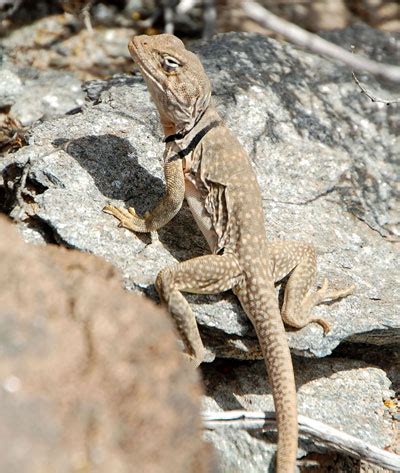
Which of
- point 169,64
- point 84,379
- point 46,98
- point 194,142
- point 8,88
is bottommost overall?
point 46,98

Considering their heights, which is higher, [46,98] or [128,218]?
[128,218]

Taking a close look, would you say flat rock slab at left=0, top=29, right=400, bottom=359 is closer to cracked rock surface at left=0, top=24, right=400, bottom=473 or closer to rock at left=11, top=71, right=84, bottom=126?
cracked rock surface at left=0, top=24, right=400, bottom=473

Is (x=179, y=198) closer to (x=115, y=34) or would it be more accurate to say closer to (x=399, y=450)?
(x=399, y=450)

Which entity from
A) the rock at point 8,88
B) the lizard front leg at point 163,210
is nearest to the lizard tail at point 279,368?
the lizard front leg at point 163,210

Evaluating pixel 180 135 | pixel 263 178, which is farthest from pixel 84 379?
pixel 263 178

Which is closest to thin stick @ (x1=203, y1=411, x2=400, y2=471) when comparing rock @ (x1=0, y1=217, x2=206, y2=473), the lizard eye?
rock @ (x1=0, y1=217, x2=206, y2=473)

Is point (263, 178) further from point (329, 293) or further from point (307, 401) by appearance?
point (307, 401)
